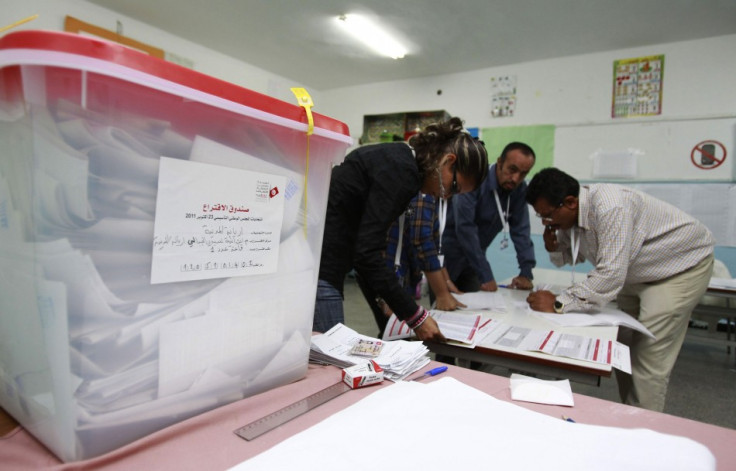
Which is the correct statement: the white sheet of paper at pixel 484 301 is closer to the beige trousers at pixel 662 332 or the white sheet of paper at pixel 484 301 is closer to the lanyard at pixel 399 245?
the lanyard at pixel 399 245

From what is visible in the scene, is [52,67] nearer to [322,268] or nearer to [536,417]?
[536,417]

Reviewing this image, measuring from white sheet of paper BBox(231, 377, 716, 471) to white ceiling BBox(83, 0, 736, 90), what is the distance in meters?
3.36

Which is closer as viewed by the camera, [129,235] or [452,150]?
[129,235]

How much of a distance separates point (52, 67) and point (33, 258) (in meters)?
0.18

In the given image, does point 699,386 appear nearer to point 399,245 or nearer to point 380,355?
point 399,245

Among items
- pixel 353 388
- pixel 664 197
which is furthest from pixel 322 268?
pixel 664 197

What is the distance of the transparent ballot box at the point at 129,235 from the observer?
36 cm

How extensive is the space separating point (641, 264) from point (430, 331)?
1.12 m

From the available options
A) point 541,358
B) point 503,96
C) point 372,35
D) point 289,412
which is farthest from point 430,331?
point 503,96

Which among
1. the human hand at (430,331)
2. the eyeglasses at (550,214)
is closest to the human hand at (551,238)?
the eyeglasses at (550,214)

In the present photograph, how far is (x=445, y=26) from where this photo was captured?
11.6ft

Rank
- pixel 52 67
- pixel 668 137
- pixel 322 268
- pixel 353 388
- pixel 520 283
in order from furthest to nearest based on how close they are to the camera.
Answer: pixel 668 137
pixel 520 283
pixel 322 268
pixel 353 388
pixel 52 67

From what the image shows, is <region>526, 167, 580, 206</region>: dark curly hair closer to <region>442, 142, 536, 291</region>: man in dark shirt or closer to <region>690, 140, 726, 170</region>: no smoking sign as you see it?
<region>442, 142, 536, 291</region>: man in dark shirt

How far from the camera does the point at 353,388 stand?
63cm
